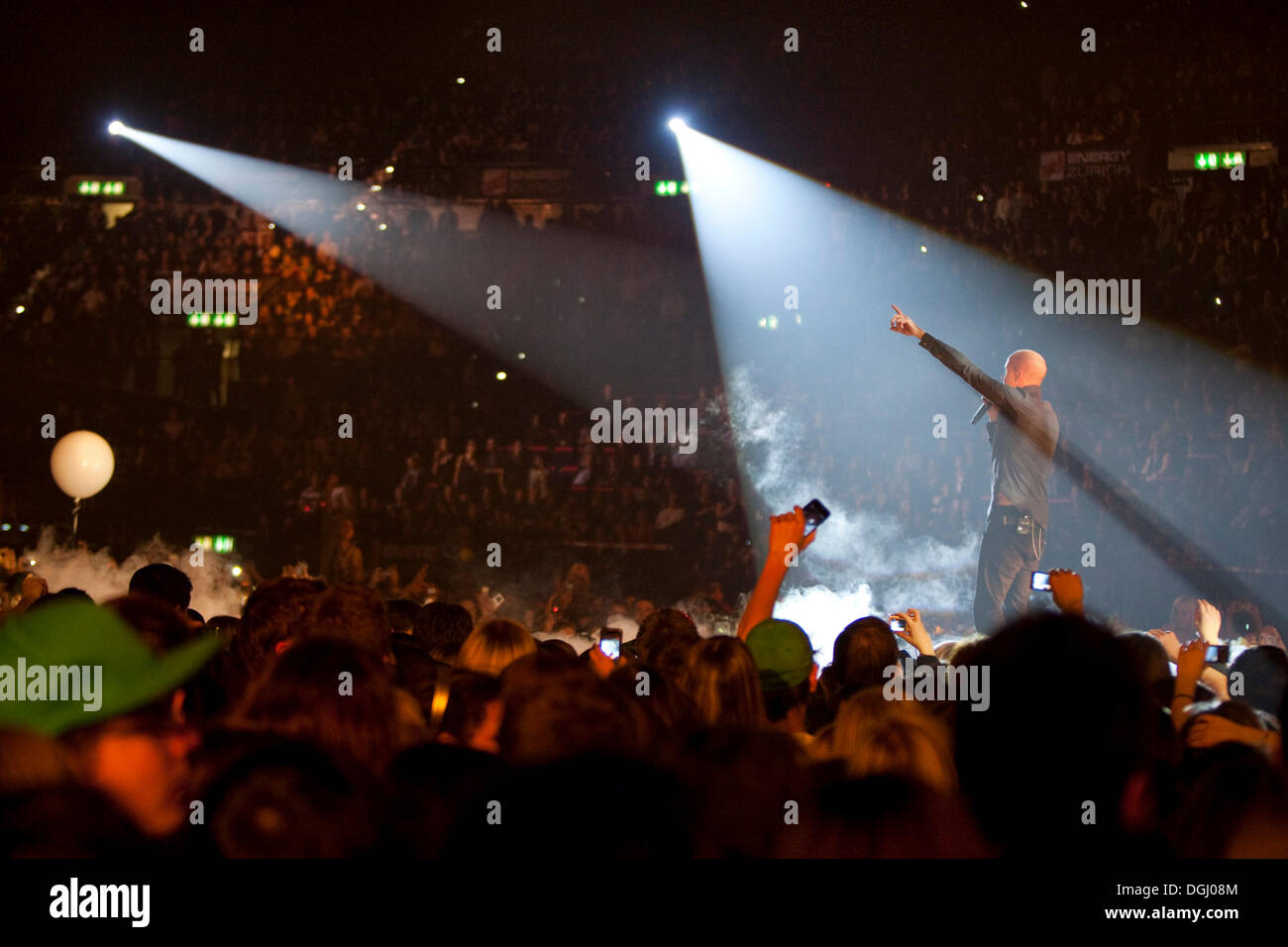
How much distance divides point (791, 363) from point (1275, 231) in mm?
5286

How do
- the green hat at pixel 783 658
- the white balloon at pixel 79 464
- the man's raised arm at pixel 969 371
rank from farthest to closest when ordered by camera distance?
the white balloon at pixel 79 464 → the man's raised arm at pixel 969 371 → the green hat at pixel 783 658

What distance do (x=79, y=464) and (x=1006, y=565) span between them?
896cm

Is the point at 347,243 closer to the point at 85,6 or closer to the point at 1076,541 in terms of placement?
the point at 85,6

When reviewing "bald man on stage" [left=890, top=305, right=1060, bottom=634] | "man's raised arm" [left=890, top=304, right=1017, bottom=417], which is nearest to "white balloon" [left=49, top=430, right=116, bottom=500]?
"man's raised arm" [left=890, top=304, right=1017, bottom=417]

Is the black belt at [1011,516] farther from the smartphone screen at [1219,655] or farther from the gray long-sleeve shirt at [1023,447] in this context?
the smartphone screen at [1219,655]

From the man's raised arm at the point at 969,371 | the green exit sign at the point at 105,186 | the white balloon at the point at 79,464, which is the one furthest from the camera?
the green exit sign at the point at 105,186

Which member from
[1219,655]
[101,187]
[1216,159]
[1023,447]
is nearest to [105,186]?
[101,187]

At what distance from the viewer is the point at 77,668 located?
245cm

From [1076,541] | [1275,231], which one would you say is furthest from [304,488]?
[1275,231]

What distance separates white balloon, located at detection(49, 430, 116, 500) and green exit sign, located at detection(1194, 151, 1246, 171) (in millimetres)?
11981

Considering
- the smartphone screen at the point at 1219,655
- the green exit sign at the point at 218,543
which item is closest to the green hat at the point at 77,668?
the smartphone screen at the point at 1219,655

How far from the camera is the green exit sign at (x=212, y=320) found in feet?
49.1

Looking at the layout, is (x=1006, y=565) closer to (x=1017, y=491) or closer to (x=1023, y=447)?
(x=1017, y=491)

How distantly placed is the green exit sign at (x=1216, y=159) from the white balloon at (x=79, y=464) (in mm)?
11981
